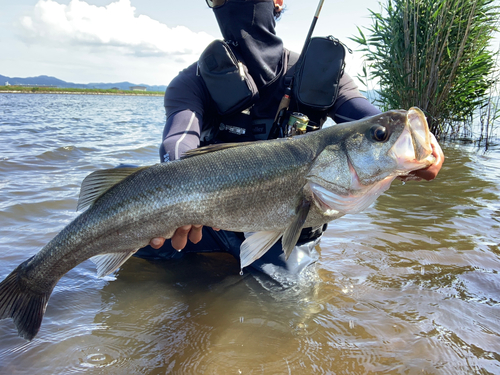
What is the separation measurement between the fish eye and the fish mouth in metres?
0.08

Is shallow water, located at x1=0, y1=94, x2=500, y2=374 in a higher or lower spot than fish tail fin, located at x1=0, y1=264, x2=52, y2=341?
lower

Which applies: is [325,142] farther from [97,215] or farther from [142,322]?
[142,322]

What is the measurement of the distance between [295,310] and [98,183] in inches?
74.2

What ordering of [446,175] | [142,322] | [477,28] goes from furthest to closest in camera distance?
[477,28]
[446,175]
[142,322]

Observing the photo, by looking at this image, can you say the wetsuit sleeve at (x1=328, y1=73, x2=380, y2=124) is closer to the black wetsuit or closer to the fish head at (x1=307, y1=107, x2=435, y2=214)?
the black wetsuit

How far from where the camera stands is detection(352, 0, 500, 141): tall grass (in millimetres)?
9562

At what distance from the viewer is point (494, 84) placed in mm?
10258

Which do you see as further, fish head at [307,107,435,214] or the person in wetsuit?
the person in wetsuit

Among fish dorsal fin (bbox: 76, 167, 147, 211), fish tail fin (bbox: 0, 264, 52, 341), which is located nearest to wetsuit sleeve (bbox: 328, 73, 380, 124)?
fish dorsal fin (bbox: 76, 167, 147, 211)

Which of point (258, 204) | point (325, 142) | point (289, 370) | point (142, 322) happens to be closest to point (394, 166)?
point (325, 142)

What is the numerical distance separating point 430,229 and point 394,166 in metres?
2.90

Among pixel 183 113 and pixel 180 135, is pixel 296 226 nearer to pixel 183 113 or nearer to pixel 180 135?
pixel 180 135

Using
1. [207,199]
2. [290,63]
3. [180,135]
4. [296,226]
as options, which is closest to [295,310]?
[296,226]

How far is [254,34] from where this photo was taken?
12.7ft
